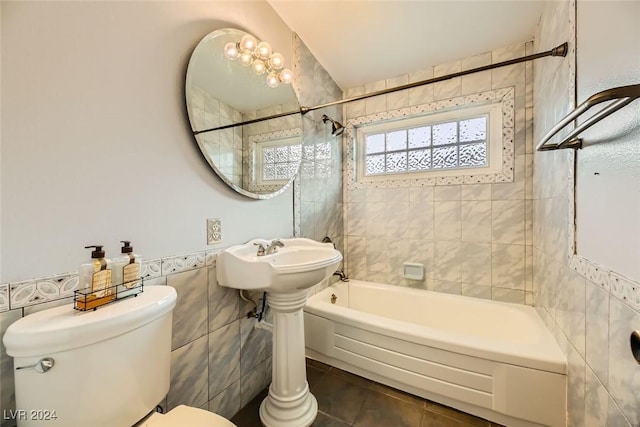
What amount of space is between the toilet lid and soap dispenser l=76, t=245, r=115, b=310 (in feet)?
1.37

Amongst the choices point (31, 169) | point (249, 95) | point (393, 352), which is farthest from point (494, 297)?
point (31, 169)

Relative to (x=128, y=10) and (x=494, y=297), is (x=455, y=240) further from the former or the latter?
(x=128, y=10)

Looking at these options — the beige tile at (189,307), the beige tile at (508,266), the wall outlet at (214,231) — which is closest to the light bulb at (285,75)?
the wall outlet at (214,231)

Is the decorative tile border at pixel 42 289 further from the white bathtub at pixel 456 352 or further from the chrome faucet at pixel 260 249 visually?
the white bathtub at pixel 456 352

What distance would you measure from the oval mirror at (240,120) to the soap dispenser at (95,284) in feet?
1.98

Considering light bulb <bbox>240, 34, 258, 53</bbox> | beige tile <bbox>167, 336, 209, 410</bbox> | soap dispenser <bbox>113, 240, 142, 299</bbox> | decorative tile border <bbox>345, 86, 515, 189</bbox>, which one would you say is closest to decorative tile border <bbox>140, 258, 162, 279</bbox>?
soap dispenser <bbox>113, 240, 142, 299</bbox>

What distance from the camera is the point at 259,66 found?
1435mm

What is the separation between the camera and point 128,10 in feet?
2.92

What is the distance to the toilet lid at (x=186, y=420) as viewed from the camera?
0.76 m

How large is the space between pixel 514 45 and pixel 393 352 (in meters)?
2.34

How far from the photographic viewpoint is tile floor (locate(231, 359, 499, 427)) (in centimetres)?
129

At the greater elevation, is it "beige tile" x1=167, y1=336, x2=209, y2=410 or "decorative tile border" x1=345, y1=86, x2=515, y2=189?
"decorative tile border" x1=345, y1=86, x2=515, y2=189

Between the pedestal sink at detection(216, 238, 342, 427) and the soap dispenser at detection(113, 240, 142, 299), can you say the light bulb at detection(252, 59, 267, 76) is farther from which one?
the soap dispenser at detection(113, 240, 142, 299)

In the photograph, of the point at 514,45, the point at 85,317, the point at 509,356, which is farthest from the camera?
the point at 514,45
